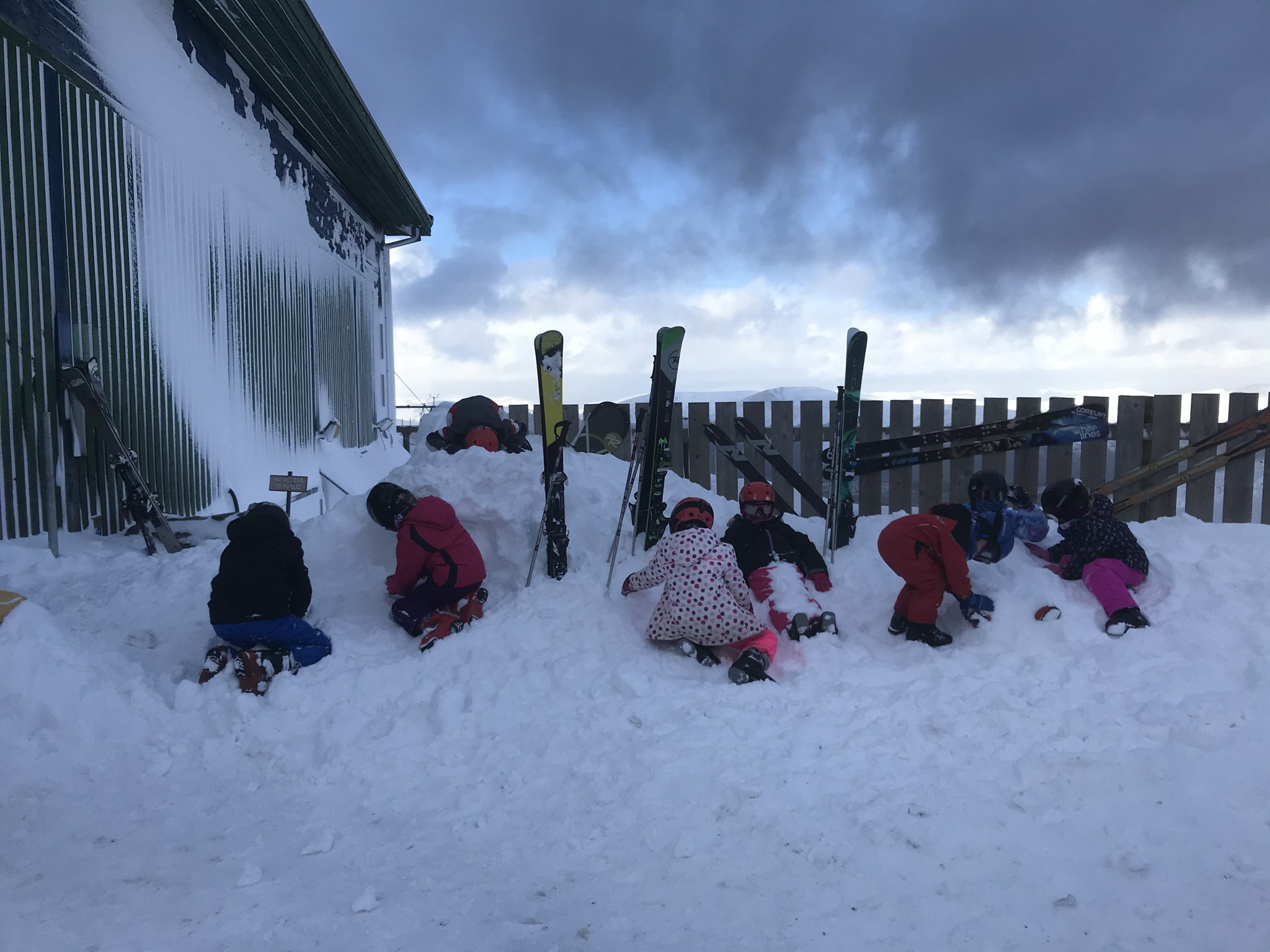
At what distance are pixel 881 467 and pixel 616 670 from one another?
4192 mm

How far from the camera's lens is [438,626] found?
4.47m

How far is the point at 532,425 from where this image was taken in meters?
10.0

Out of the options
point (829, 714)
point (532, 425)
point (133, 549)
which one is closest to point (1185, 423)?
point (829, 714)

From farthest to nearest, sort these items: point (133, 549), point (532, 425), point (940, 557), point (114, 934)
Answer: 1. point (532, 425)
2. point (133, 549)
3. point (940, 557)
4. point (114, 934)

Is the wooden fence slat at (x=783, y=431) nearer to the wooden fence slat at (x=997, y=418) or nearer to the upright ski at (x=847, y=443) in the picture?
the upright ski at (x=847, y=443)

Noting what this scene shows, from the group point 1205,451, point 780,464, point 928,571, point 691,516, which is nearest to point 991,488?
point 928,571

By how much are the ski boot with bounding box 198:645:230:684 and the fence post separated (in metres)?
4.92

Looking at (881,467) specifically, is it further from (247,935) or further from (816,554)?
(247,935)

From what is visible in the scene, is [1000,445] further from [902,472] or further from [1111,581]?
[1111,581]

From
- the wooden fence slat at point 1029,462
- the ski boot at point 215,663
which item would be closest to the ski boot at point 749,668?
the ski boot at point 215,663

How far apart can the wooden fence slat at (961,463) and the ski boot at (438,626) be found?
5.07 meters

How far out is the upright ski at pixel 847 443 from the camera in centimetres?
582

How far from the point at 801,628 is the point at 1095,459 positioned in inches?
172

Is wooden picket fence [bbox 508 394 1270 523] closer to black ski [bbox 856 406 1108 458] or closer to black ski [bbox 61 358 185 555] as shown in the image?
black ski [bbox 856 406 1108 458]
